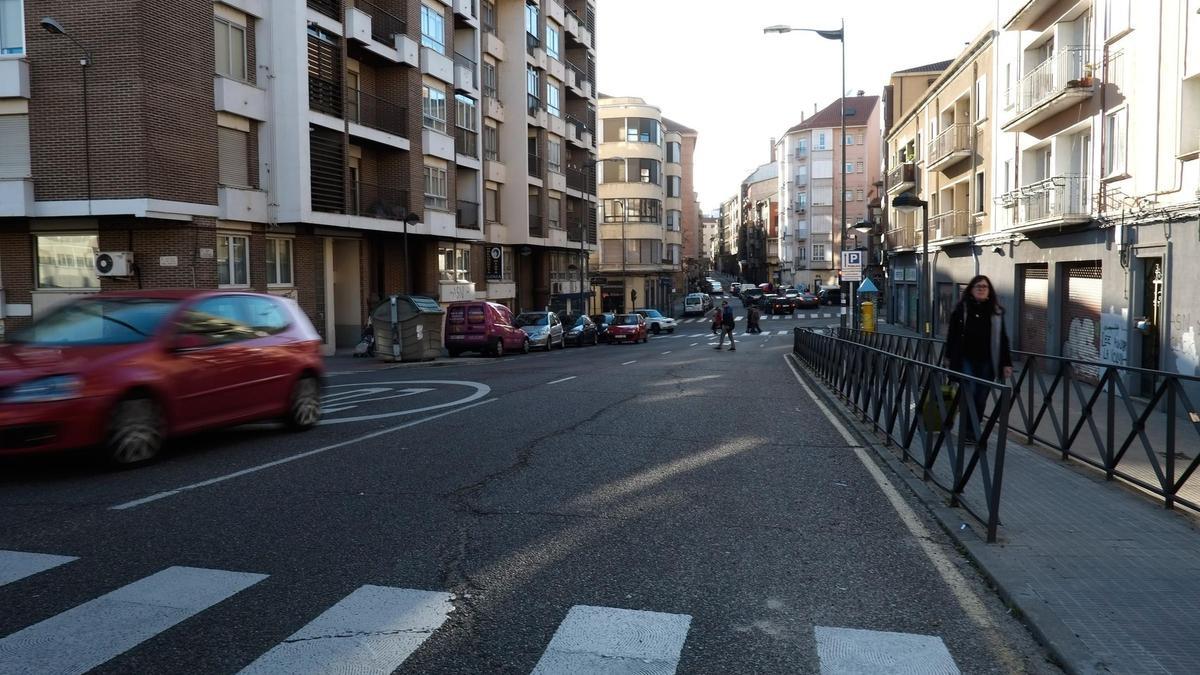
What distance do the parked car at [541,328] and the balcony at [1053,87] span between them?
683 inches

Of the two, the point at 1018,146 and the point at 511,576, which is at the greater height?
the point at 1018,146

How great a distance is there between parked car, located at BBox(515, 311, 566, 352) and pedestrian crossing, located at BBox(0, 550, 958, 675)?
1131 inches

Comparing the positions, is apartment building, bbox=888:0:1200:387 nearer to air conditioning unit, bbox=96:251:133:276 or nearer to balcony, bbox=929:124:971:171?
balcony, bbox=929:124:971:171

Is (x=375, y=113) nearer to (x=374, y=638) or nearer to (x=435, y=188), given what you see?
(x=435, y=188)

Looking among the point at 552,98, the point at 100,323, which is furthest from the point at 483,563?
the point at 552,98

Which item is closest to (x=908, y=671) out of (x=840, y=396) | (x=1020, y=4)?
(x=840, y=396)

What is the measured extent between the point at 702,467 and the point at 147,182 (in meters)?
16.9

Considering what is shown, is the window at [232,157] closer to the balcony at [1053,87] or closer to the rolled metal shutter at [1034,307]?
the balcony at [1053,87]

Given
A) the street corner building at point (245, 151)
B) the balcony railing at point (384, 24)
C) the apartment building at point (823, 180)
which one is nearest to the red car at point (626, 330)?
the street corner building at point (245, 151)

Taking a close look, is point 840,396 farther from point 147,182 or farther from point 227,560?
point 147,182

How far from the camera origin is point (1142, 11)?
52.0 feet

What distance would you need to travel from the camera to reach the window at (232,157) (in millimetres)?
23094

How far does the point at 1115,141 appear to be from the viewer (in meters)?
17.4

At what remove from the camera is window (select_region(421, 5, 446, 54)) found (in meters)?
32.4
